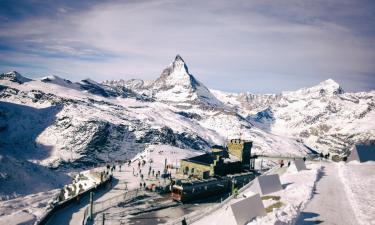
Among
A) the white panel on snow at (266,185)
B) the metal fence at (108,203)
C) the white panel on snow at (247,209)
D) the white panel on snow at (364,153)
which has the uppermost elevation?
the white panel on snow at (364,153)

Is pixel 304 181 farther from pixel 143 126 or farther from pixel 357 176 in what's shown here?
pixel 143 126

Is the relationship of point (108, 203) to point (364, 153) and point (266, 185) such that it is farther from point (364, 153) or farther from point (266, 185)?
point (364, 153)

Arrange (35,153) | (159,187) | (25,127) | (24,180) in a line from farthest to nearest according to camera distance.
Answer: (25,127) < (35,153) < (24,180) < (159,187)

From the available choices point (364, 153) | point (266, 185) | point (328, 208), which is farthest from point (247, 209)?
point (364, 153)

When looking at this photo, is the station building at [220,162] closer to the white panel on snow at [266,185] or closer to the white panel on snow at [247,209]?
the white panel on snow at [266,185]

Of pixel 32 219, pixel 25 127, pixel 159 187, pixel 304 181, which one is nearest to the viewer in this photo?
pixel 304 181

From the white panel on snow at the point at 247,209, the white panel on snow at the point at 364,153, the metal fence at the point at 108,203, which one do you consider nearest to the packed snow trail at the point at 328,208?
the white panel on snow at the point at 247,209

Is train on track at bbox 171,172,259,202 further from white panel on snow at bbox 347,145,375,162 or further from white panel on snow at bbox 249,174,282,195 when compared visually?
white panel on snow at bbox 347,145,375,162

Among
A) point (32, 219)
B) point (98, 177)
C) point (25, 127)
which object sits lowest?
point (32, 219)

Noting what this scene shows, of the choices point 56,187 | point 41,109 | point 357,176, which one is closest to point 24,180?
point 56,187
